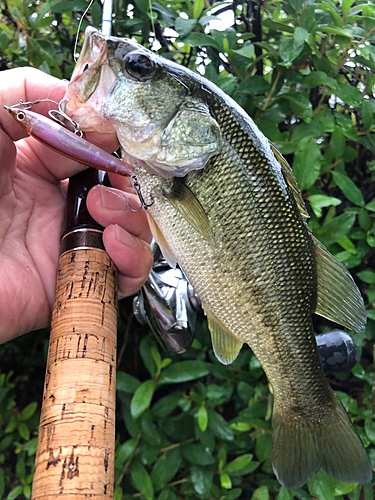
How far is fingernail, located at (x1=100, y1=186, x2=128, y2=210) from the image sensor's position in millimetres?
784

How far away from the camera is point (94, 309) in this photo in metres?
0.66

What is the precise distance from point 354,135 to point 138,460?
4.56 ft

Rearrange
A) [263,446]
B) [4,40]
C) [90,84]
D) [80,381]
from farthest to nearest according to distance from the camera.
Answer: [4,40] → [263,446] → [90,84] → [80,381]

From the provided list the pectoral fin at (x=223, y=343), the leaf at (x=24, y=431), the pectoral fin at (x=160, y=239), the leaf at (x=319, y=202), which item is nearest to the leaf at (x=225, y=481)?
the pectoral fin at (x=223, y=343)

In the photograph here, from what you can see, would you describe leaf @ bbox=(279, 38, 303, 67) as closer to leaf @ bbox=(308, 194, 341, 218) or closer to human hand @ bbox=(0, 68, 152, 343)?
leaf @ bbox=(308, 194, 341, 218)

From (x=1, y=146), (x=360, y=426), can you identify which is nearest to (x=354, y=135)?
(x=360, y=426)

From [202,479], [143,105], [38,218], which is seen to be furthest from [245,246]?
[202,479]

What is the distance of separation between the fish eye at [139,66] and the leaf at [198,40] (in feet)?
1.83

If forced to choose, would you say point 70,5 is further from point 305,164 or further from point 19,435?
point 19,435

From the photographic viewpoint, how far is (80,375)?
0.57m

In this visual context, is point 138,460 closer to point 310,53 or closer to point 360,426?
point 360,426

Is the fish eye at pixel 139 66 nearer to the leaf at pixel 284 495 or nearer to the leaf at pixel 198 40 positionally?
the leaf at pixel 198 40

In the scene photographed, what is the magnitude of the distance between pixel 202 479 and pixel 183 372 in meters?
0.37

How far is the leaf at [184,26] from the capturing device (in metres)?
1.18
